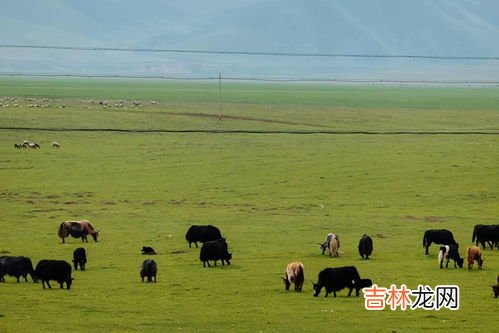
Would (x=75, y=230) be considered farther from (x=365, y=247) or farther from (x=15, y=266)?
(x=365, y=247)

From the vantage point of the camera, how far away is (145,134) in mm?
78125

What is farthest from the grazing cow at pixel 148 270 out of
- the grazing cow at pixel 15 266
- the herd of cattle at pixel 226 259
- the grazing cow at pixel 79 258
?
the grazing cow at pixel 15 266

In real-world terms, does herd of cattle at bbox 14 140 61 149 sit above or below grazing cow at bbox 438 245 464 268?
above

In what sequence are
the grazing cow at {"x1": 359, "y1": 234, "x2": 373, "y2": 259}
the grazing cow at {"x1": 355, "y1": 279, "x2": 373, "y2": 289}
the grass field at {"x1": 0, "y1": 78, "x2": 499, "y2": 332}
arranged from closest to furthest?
the grass field at {"x1": 0, "y1": 78, "x2": 499, "y2": 332} → the grazing cow at {"x1": 355, "y1": 279, "x2": 373, "y2": 289} → the grazing cow at {"x1": 359, "y1": 234, "x2": 373, "y2": 259}

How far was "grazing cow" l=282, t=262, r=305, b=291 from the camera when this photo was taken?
26.4m

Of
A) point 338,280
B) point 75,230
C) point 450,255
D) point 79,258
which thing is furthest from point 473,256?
point 75,230

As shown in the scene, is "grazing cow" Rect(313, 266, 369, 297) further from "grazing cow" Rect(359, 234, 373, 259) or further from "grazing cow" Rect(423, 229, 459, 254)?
"grazing cow" Rect(423, 229, 459, 254)

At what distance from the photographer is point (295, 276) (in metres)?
26.4

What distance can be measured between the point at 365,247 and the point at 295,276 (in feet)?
18.4

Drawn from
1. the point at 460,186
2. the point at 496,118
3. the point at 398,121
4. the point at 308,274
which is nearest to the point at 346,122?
the point at 398,121

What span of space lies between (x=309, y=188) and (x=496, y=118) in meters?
59.4

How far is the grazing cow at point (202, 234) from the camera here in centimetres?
3459

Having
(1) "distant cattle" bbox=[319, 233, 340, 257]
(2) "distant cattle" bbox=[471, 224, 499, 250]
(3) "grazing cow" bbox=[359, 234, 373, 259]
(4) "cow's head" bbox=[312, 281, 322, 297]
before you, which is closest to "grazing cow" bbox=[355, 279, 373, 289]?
(4) "cow's head" bbox=[312, 281, 322, 297]

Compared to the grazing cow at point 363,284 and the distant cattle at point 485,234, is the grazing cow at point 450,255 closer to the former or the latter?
the distant cattle at point 485,234
